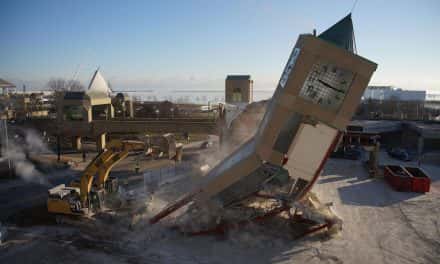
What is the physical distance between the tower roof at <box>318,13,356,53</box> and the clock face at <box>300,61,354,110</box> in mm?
1285

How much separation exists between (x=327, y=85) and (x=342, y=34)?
7.45 feet

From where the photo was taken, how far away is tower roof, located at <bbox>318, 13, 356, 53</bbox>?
38.3ft

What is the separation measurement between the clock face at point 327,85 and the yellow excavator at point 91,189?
23.1 feet

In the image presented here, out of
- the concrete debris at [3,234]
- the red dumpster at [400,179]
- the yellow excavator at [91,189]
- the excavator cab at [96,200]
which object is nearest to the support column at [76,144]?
the yellow excavator at [91,189]

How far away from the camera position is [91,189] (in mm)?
13852

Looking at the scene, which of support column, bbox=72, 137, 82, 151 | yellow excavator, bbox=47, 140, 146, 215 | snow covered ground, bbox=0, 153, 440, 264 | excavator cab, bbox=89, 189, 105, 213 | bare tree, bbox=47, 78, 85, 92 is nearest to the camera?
snow covered ground, bbox=0, 153, 440, 264

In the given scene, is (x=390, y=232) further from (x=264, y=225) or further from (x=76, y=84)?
(x=76, y=84)

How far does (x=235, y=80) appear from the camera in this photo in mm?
25906

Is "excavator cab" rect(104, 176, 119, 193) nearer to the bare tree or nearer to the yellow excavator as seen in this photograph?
the yellow excavator

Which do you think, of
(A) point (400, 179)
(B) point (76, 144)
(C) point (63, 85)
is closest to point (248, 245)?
(A) point (400, 179)

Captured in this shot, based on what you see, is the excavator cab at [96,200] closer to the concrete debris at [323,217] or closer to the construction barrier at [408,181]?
the concrete debris at [323,217]

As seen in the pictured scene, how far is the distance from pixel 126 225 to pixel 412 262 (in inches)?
430

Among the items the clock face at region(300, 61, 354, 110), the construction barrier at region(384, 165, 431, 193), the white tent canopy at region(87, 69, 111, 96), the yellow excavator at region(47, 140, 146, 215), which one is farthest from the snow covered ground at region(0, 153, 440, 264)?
the white tent canopy at region(87, 69, 111, 96)

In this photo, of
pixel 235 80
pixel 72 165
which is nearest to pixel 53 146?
pixel 72 165
